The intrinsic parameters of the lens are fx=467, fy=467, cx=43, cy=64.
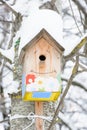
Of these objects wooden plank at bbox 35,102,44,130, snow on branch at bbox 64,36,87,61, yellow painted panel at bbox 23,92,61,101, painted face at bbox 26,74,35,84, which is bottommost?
wooden plank at bbox 35,102,44,130

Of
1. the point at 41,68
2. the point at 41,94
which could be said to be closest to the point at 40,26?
the point at 41,68

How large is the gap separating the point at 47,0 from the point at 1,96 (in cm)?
233

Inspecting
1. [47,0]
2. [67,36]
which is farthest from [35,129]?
[67,36]

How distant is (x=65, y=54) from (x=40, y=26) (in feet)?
0.64

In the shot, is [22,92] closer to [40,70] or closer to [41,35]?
[40,70]

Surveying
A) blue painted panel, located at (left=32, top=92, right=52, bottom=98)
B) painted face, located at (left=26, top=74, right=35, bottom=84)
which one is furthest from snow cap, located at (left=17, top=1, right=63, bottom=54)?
blue painted panel, located at (left=32, top=92, right=52, bottom=98)

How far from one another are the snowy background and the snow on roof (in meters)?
0.03

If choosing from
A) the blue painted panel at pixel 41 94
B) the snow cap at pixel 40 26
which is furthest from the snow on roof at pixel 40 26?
the blue painted panel at pixel 41 94

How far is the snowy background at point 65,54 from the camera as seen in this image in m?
2.65

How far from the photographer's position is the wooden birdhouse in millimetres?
2363

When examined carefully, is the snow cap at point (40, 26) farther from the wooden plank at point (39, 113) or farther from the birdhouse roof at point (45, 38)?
the wooden plank at point (39, 113)

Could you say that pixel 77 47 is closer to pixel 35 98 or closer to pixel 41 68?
pixel 41 68

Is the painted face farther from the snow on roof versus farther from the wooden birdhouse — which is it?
the snow on roof

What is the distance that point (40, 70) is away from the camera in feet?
7.97
